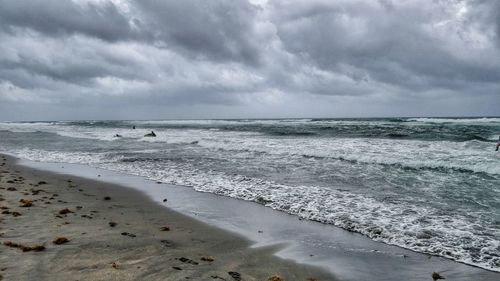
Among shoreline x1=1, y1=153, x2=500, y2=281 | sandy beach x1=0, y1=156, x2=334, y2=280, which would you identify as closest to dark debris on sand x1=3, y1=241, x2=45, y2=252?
sandy beach x1=0, y1=156, x2=334, y2=280

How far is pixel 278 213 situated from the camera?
26.3 feet

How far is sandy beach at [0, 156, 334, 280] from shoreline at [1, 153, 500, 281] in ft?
1.03

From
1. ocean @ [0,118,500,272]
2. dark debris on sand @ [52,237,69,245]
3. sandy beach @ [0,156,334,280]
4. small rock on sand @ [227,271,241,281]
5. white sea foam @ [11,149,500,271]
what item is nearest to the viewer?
sandy beach @ [0,156,334,280]

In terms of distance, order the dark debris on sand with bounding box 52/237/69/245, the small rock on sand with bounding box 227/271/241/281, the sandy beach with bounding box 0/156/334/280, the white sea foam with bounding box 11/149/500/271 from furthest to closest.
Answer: the white sea foam with bounding box 11/149/500/271 → the dark debris on sand with bounding box 52/237/69/245 → the small rock on sand with bounding box 227/271/241/281 → the sandy beach with bounding box 0/156/334/280

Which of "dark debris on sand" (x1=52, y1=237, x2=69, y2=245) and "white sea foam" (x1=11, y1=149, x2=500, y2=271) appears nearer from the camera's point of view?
"dark debris on sand" (x1=52, y1=237, x2=69, y2=245)

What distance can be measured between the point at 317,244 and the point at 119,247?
323 centimetres

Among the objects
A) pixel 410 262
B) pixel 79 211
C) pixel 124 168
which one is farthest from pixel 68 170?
pixel 410 262

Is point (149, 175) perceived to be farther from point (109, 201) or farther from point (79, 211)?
point (79, 211)

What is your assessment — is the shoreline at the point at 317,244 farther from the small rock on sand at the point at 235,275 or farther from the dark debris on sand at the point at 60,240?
the dark debris on sand at the point at 60,240

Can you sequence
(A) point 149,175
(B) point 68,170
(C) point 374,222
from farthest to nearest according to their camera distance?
(B) point 68,170 < (A) point 149,175 < (C) point 374,222

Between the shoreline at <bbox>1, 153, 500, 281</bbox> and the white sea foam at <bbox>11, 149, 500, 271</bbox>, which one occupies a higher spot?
the white sea foam at <bbox>11, 149, 500, 271</bbox>

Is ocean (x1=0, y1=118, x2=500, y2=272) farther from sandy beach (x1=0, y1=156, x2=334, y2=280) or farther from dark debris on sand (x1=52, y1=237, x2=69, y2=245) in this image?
dark debris on sand (x1=52, y1=237, x2=69, y2=245)

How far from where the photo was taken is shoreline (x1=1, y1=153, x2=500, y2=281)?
497cm

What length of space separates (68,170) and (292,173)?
8.93m
